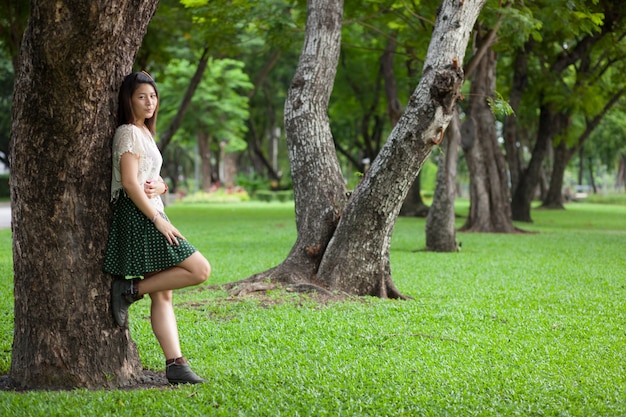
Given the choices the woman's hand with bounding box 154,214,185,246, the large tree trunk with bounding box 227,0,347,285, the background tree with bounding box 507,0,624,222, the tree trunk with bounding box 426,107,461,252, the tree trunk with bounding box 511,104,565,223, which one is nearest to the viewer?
the woman's hand with bounding box 154,214,185,246

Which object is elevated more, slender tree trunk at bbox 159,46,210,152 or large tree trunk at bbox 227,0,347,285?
slender tree trunk at bbox 159,46,210,152

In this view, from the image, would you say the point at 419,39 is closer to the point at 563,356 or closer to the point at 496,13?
the point at 496,13

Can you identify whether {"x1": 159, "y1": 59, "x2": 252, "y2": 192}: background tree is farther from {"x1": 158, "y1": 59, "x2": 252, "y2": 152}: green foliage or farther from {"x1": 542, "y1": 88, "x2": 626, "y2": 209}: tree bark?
{"x1": 542, "y1": 88, "x2": 626, "y2": 209}: tree bark

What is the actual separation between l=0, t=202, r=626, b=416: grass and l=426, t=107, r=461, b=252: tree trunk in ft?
9.73

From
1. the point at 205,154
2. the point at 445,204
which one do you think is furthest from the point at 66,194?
the point at 205,154

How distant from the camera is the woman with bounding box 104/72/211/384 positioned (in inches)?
186

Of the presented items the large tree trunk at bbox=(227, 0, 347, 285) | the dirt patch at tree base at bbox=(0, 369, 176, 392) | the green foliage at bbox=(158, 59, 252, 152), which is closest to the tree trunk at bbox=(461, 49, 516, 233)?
the large tree trunk at bbox=(227, 0, 347, 285)

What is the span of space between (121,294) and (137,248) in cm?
30

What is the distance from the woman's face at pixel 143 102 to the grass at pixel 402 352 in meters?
1.57

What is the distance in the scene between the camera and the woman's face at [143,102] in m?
4.84

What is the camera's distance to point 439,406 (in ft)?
15.2

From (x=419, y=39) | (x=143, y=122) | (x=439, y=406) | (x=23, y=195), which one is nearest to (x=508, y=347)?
(x=439, y=406)

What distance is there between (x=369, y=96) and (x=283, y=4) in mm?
13928

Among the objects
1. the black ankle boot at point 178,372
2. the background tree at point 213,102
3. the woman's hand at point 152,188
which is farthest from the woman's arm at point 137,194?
the background tree at point 213,102
